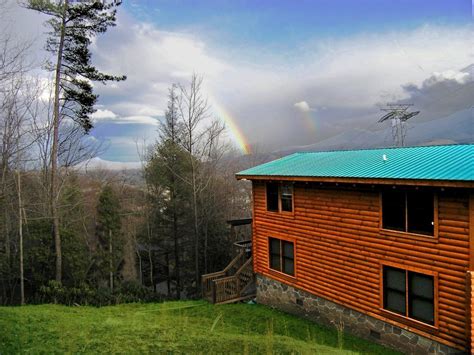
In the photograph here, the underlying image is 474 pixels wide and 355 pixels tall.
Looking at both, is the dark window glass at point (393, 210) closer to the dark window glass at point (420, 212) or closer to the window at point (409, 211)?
the window at point (409, 211)

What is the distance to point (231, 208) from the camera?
2928cm

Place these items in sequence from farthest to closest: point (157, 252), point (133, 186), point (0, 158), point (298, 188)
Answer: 1. point (133, 186)
2. point (157, 252)
3. point (0, 158)
4. point (298, 188)

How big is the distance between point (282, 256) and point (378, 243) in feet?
13.2

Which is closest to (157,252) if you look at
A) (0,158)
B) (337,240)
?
(0,158)

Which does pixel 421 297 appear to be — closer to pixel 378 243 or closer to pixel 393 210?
pixel 378 243

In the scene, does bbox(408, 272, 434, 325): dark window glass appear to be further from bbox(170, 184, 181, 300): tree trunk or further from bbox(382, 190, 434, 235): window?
bbox(170, 184, 181, 300): tree trunk

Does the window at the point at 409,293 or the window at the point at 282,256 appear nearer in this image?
the window at the point at 409,293

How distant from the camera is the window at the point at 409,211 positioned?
7.66m

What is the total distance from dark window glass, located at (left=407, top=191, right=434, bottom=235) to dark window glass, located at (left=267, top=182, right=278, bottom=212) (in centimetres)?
495

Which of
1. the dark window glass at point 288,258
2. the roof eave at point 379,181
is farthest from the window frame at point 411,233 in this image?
the dark window glass at point 288,258

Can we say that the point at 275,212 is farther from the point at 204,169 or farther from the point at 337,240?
the point at 204,169

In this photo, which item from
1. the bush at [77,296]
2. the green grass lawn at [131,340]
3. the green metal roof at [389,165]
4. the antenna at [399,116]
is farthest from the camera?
the antenna at [399,116]

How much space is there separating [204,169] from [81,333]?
17590 mm

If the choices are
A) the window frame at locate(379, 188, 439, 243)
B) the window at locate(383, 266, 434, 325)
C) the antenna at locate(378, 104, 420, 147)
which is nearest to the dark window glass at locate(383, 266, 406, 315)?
the window at locate(383, 266, 434, 325)
